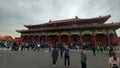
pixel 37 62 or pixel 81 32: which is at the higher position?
pixel 81 32

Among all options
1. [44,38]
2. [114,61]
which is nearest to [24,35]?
[44,38]

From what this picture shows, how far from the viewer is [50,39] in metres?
35.6

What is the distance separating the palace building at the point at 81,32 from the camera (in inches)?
1052

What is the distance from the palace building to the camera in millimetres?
26719

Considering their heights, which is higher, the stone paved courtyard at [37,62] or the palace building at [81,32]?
the palace building at [81,32]

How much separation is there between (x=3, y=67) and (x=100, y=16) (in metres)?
26.5

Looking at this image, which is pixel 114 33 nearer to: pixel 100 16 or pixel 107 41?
pixel 107 41

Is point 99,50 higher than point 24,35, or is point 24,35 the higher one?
point 24,35

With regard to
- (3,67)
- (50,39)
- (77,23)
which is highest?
(77,23)

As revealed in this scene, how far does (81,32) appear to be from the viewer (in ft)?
97.0

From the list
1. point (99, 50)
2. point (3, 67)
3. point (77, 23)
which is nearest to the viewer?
point (3, 67)

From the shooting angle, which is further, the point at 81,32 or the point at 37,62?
the point at 81,32

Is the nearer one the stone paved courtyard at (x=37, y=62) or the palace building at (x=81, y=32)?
the stone paved courtyard at (x=37, y=62)

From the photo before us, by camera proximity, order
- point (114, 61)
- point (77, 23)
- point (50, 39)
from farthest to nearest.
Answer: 1. point (50, 39)
2. point (77, 23)
3. point (114, 61)
